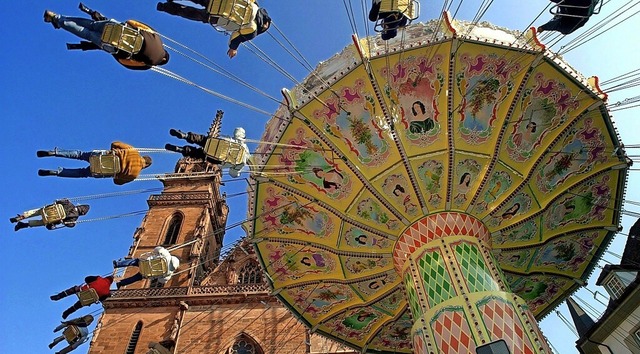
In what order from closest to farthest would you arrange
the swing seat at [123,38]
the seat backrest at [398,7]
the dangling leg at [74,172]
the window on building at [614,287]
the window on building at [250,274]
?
the swing seat at [123,38]
the seat backrest at [398,7]
the dangling leg at [74,172]
the window on building at [614,287]
the window on building at [250,274]

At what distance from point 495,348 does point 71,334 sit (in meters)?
8.81

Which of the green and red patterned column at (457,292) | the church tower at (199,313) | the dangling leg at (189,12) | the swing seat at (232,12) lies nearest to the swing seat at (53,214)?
the dangling leg at (189,12)

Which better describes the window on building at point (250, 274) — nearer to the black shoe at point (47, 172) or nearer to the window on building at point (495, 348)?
the black shoe at point (47, 172)

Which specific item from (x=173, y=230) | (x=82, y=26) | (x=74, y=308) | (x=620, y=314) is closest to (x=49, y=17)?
(x=82, y=26)

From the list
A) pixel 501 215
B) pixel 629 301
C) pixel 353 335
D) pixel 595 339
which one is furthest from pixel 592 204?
pixel 595 339

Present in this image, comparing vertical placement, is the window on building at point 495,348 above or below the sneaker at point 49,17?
below

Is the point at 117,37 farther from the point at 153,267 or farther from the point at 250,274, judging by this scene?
the point at 250,274

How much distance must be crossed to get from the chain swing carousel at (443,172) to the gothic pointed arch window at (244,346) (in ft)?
41.6

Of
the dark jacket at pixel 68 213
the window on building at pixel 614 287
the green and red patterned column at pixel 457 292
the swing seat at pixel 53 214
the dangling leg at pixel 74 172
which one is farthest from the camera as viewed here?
the window on building at pixel 614 287

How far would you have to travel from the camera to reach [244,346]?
829 inches

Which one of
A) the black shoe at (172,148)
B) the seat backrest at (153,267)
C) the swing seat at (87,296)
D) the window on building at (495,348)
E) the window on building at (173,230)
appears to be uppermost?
the window on building at (173,230)

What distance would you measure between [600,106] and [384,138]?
371 centimetres

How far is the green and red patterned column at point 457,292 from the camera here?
6902 millimetres

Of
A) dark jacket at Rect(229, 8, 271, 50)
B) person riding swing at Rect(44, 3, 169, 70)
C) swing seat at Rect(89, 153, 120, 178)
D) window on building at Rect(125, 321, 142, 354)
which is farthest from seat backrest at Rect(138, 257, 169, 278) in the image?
window on building at Rect(125, 321, 142, 354)
